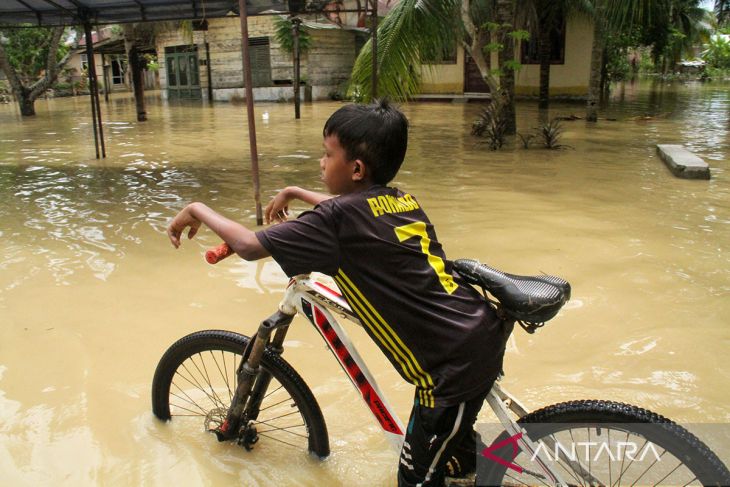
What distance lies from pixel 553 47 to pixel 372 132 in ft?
62.0

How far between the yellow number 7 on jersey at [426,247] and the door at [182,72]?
24.7 meters

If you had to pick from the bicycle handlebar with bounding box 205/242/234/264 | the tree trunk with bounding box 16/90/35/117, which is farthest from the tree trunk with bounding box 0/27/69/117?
the bicycle handlebar with bounding box 205/242/234/264

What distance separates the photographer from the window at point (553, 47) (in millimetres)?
18109

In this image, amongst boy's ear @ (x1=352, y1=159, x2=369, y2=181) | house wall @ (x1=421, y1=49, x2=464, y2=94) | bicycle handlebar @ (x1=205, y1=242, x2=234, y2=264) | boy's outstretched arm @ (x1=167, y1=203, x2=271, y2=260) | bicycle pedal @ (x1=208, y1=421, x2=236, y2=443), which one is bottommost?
bicycle pedal @ (x1=208, y1=421, x2=236, y2=443)

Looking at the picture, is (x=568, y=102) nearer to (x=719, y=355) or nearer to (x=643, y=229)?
(x=643, y=229)

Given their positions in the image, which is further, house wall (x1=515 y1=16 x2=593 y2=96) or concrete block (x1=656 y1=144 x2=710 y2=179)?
house wall (x1=515 y1=16 x2=593 y2=96)

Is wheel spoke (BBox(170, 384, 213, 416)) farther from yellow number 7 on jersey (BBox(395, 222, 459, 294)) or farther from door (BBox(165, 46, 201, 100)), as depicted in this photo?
door (BBox(165, 46, 201, 100))

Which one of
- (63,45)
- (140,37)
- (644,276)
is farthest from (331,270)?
(63,45)

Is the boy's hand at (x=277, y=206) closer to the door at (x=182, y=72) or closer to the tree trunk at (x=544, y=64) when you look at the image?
the tree trunk at (x=544, y=64)

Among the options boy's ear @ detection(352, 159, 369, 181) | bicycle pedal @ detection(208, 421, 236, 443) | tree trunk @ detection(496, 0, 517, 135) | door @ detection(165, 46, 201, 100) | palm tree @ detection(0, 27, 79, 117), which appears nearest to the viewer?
boy's ear @ detection(352, 159, 369, 181)

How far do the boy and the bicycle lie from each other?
99 mm

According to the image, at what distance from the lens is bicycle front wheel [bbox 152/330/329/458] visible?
2262 mm

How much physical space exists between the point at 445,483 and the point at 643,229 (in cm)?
415

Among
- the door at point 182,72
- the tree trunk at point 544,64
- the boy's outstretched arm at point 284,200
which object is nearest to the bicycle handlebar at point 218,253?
the boy's outstretched arm at point 284,200
